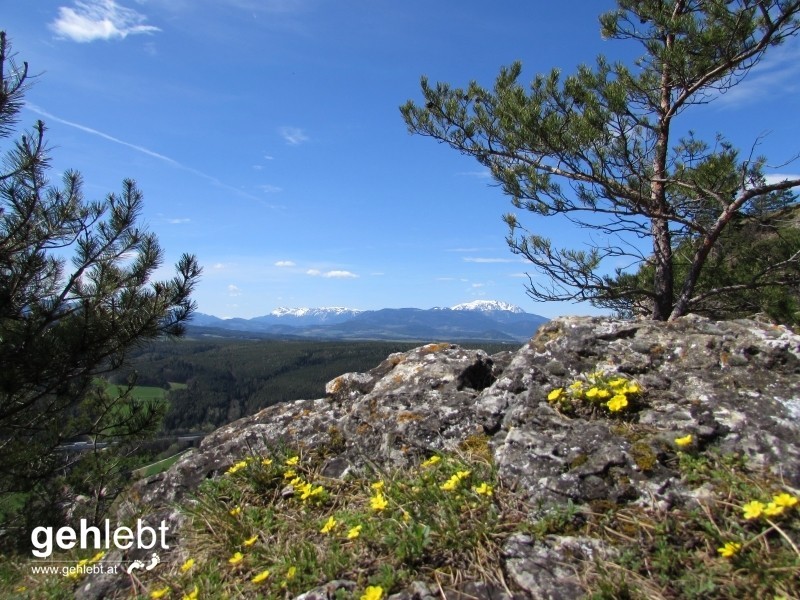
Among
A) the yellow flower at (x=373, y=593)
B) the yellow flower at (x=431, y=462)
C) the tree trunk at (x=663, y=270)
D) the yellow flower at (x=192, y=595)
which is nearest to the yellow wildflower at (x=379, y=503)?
the yellow flower at (x=431, y=462)

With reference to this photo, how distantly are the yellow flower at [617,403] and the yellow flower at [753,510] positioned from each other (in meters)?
1.01

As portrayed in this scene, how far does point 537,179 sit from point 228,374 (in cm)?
15946

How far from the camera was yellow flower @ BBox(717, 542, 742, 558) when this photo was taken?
6.77ft

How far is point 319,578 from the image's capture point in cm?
259

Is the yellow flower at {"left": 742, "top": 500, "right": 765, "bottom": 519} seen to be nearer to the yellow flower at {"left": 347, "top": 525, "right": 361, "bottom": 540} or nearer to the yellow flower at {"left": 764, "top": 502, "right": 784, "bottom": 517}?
the yellow flower at {"left": 764, "top": 502, "right": 784, "bottom": 517}

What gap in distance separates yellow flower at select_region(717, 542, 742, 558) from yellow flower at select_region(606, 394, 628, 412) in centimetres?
113

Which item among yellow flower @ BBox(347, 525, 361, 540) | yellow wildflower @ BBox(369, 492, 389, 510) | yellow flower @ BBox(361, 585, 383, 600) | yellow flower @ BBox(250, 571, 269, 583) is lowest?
yellow flower @ BBox(250, 571, 269, 583)

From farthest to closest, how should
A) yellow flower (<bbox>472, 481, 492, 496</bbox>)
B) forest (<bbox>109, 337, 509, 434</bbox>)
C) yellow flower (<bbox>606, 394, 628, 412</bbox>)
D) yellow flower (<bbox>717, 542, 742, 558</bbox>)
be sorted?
1. forest (<bbox>109, 337, 509, 434</bbox>)
2. yellow flower (<bbox>606, 394, 628, 412</bbox>)
3. yellow flower (<bbox>472, 481, 492, 496</bbox>)
4. yellow flower (<bbox>717, 542, 742, 558</bbox>)

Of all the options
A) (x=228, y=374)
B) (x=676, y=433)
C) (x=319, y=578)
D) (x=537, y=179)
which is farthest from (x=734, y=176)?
(x=228, y=374)

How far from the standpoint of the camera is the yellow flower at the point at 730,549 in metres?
2.06

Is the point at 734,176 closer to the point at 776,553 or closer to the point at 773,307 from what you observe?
the point at 773,307

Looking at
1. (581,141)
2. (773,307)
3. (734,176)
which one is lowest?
(773,307)

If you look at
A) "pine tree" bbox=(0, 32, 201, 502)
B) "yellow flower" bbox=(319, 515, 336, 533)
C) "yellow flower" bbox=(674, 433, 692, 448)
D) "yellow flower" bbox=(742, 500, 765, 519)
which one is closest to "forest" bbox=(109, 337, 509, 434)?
"pine tree" bbox=(0, 32, 201, 502)

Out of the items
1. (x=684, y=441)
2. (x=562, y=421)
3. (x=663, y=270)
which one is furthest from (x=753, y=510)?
(x=663, y=270)
